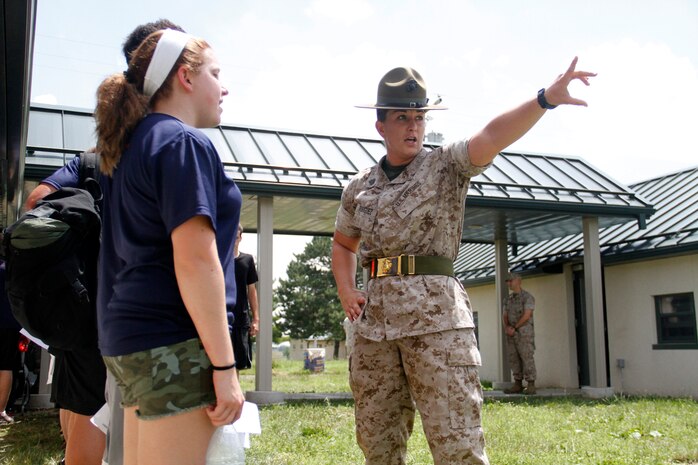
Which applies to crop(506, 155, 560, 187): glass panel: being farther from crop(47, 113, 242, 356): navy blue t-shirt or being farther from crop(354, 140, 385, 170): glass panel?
crop(47, 113, 242, 356): navy blue t-shirt

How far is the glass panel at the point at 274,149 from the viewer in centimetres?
1120

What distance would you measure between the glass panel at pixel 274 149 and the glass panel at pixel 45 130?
3146 mm

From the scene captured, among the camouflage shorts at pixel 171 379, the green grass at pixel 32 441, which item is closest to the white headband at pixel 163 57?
the camouflage shorts at pixel 171 379

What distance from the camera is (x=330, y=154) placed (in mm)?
12148

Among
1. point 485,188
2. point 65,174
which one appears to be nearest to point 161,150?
point 65,174

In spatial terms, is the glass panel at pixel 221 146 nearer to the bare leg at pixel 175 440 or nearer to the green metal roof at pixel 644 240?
the green metal roof at pixel 644 240

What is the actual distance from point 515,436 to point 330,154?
6634mm

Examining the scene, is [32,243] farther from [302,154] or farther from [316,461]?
[302,154]

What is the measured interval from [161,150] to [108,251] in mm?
439

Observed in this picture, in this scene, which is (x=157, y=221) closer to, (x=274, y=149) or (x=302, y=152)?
(x=274, y=149)

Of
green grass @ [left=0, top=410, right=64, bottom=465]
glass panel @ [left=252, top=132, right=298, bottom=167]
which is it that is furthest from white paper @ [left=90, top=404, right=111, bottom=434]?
glass panel @ [left=252, top=132, right=298, bottom=167]

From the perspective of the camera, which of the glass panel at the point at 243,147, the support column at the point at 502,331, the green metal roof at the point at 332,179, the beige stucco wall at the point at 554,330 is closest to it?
the green metal roof at the point at 332,179

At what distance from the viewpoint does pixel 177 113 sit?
2211 millimetres

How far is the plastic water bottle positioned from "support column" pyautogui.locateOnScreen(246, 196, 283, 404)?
819 cm
